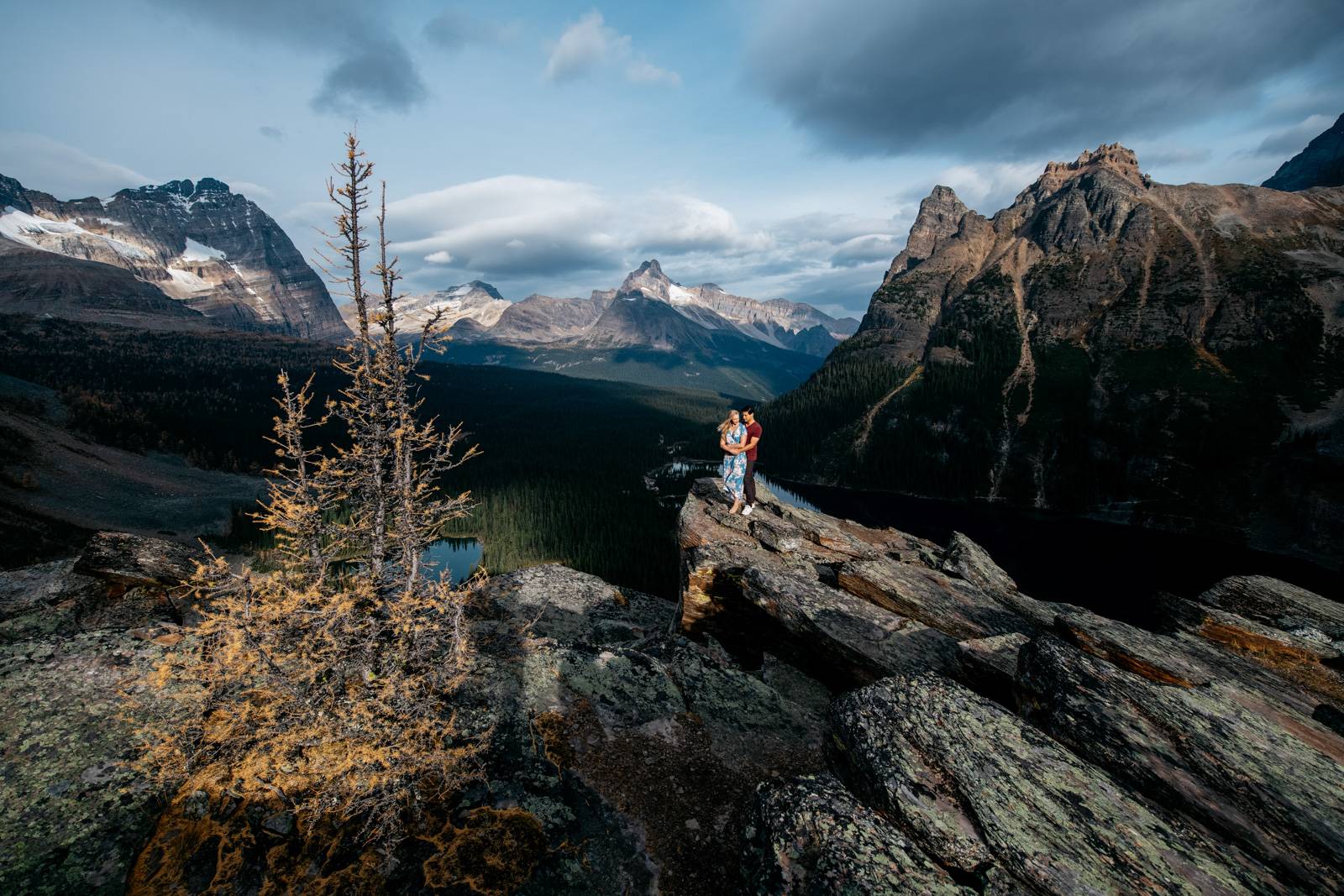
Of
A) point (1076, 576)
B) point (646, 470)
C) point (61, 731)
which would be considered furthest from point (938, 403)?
point (61, 731)

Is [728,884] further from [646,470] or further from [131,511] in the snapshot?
[646,470]

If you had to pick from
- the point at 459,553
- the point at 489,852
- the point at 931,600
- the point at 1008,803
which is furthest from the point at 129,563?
the point at 459,553

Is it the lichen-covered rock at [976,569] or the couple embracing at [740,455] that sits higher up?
the couple embracing at [740,455]

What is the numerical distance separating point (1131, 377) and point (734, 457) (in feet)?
503

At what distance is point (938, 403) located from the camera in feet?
491

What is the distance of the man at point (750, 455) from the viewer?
23719 mm

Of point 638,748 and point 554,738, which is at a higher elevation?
point 554,738

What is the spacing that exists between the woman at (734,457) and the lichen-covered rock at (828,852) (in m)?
15.6

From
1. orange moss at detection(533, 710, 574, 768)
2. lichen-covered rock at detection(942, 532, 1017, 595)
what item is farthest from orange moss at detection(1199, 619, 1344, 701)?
orange moss at detection(533, 710, 574, 768)

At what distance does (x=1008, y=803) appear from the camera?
8.07 m

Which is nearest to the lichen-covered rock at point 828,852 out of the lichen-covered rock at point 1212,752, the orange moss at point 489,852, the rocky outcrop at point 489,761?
the rocky outcrop at point 489,761

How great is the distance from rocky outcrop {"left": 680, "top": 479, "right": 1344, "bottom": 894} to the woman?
9836mm

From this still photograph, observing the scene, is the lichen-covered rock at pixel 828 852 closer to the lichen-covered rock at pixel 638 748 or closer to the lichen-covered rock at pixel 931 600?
the lichen-covered rock at pixel 638 748

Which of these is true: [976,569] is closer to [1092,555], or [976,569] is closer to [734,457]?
[734,457]
